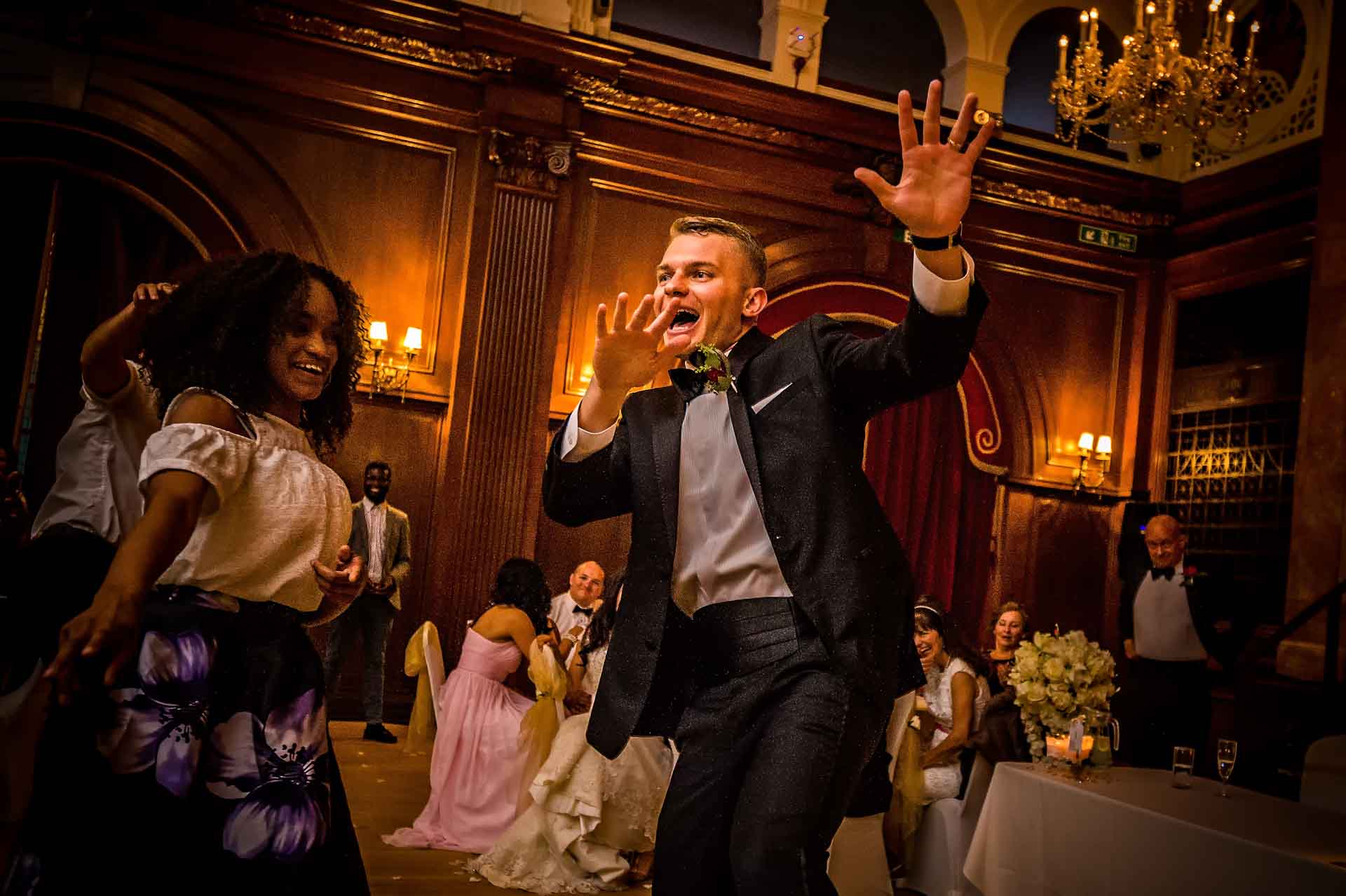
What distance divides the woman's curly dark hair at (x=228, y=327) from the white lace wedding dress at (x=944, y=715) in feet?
11.2

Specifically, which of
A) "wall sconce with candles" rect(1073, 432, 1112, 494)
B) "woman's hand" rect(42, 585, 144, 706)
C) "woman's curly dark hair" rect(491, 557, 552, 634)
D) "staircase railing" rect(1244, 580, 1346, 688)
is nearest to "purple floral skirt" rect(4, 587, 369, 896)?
"woman's hand" rect(42, 585, 144, 706)

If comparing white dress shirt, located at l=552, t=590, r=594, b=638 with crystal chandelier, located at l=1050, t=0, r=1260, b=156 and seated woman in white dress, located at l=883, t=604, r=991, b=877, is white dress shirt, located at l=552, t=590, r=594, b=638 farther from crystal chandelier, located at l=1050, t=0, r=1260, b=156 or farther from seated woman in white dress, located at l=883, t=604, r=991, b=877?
crystal chandelier, located at l=1050, t=0, r=1260, b=156

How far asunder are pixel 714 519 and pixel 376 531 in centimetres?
564

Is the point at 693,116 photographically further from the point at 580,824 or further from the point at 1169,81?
the point at 580,824

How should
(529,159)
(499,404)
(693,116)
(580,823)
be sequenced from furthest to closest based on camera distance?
(693,116)
(529,159)
(499,404)
(580,823)

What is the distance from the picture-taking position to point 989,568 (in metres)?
9.69

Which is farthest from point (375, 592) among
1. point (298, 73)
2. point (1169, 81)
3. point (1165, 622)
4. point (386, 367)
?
point (1169, 81)

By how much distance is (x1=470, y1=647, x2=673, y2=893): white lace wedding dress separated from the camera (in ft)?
14.1

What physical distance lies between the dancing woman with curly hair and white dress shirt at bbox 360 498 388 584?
17.4 ft

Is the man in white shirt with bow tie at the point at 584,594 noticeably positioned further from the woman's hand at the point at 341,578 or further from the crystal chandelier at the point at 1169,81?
the woman's hand at the point at 341,578

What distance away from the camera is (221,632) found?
1.82 meters

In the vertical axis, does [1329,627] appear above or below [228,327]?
below

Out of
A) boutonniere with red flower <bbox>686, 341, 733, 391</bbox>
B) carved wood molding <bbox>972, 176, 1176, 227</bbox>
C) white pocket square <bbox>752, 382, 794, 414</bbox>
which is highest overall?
carved wood molding <bbox>972, 176, 1176, 227</bbox>

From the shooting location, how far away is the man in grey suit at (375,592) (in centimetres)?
725
